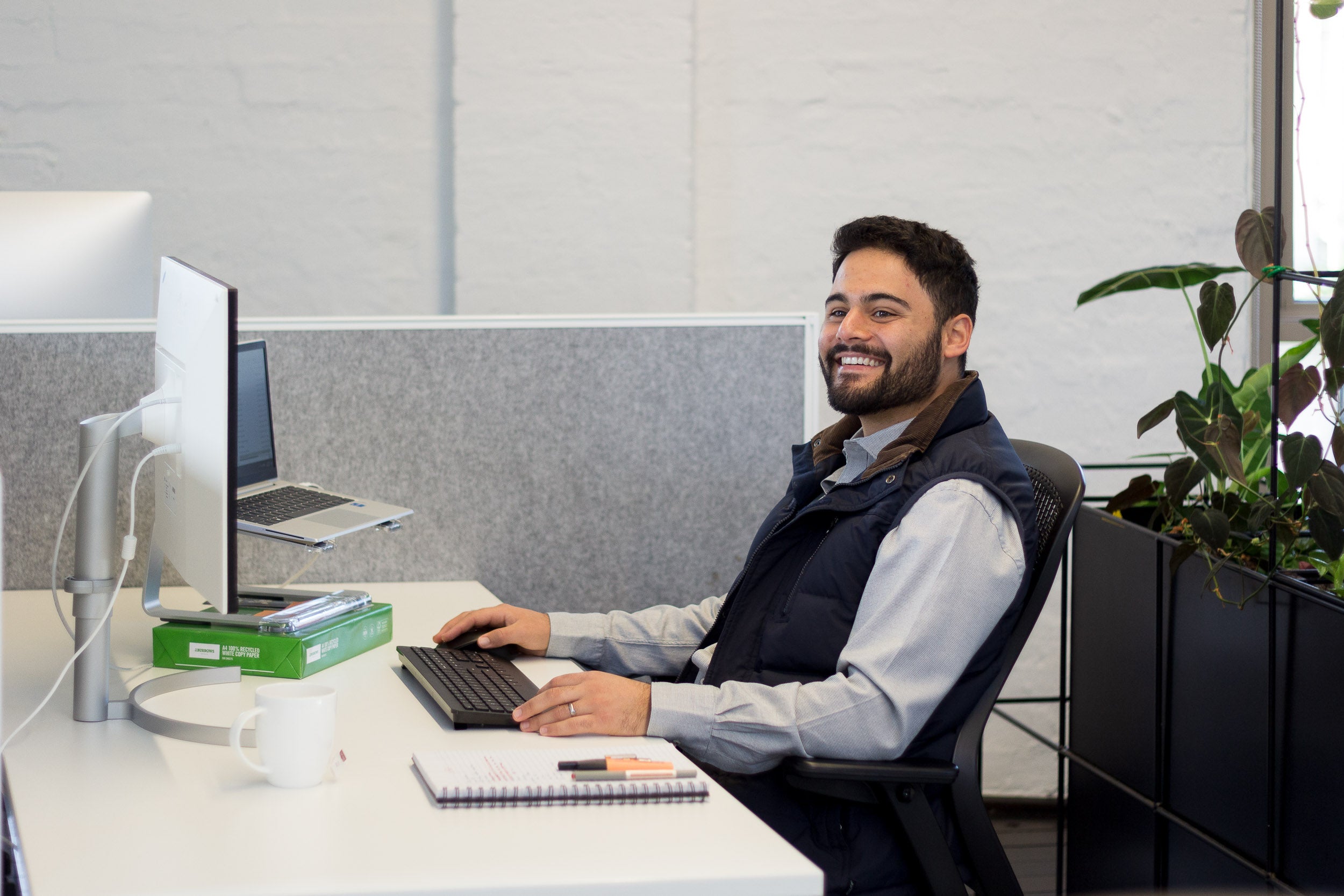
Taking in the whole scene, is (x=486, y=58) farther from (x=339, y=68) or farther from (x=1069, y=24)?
(x=1069, y=24)

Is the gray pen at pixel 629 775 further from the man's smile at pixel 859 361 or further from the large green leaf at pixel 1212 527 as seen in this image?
the large green leaf at pixel 1212 527

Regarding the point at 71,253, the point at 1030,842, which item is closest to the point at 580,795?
the point at 71,253

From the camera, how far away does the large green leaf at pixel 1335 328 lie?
1.25 metres

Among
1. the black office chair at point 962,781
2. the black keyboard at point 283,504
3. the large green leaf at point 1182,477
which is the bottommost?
the black office chair at point 962,781

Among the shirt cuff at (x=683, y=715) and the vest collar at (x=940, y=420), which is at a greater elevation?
the vest collar at (x=940, y=420)

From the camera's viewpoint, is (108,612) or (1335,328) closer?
(108,612)

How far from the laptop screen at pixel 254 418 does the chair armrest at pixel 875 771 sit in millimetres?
807

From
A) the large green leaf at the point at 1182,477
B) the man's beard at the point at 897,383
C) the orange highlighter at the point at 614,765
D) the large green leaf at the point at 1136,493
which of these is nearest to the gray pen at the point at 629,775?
the orange highlighter at the point at 614,765

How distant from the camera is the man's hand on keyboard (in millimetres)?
989

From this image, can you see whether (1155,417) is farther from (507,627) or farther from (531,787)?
(531,787)

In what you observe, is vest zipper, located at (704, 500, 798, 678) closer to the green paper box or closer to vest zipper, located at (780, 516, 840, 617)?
vest zipper, located at (780, 516, 840, 617)

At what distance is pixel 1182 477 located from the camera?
58.7 inches

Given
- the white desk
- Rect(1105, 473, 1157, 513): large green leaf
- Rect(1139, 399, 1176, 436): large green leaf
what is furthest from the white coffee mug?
Rect(1105, 473, 1157, 513): large green leaf

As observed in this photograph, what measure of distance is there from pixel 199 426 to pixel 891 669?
0.61 metres
